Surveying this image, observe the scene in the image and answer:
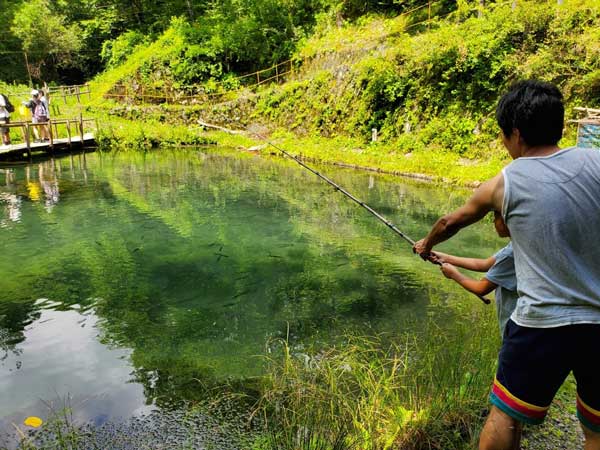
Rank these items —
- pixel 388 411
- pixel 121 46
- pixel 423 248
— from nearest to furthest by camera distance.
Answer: pixel 423 248 < pixel 388 411 < pixel 121 46

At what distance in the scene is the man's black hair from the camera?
1.80m

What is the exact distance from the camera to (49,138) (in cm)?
1686

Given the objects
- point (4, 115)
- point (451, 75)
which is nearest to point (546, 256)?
point (451, 75)

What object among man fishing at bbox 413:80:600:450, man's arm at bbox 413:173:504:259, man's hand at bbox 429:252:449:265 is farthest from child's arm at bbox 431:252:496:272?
man fishing at bbox 413:80:600:450

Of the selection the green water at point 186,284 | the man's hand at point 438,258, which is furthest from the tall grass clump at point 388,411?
the green water at point 186,284

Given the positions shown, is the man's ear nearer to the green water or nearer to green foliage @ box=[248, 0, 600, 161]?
the green water

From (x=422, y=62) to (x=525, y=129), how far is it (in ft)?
46.3

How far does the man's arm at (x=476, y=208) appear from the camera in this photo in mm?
1861

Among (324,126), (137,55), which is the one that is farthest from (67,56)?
(324,126)

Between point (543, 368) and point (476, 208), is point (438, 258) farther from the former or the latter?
point (543, 368)

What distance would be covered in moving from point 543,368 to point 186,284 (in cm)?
510

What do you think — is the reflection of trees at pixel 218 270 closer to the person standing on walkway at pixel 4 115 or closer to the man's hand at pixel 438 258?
the man's hand at pixel 438 258

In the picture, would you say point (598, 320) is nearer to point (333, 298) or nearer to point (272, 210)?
point (333, 298)

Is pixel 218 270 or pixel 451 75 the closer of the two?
pixel 218 270
